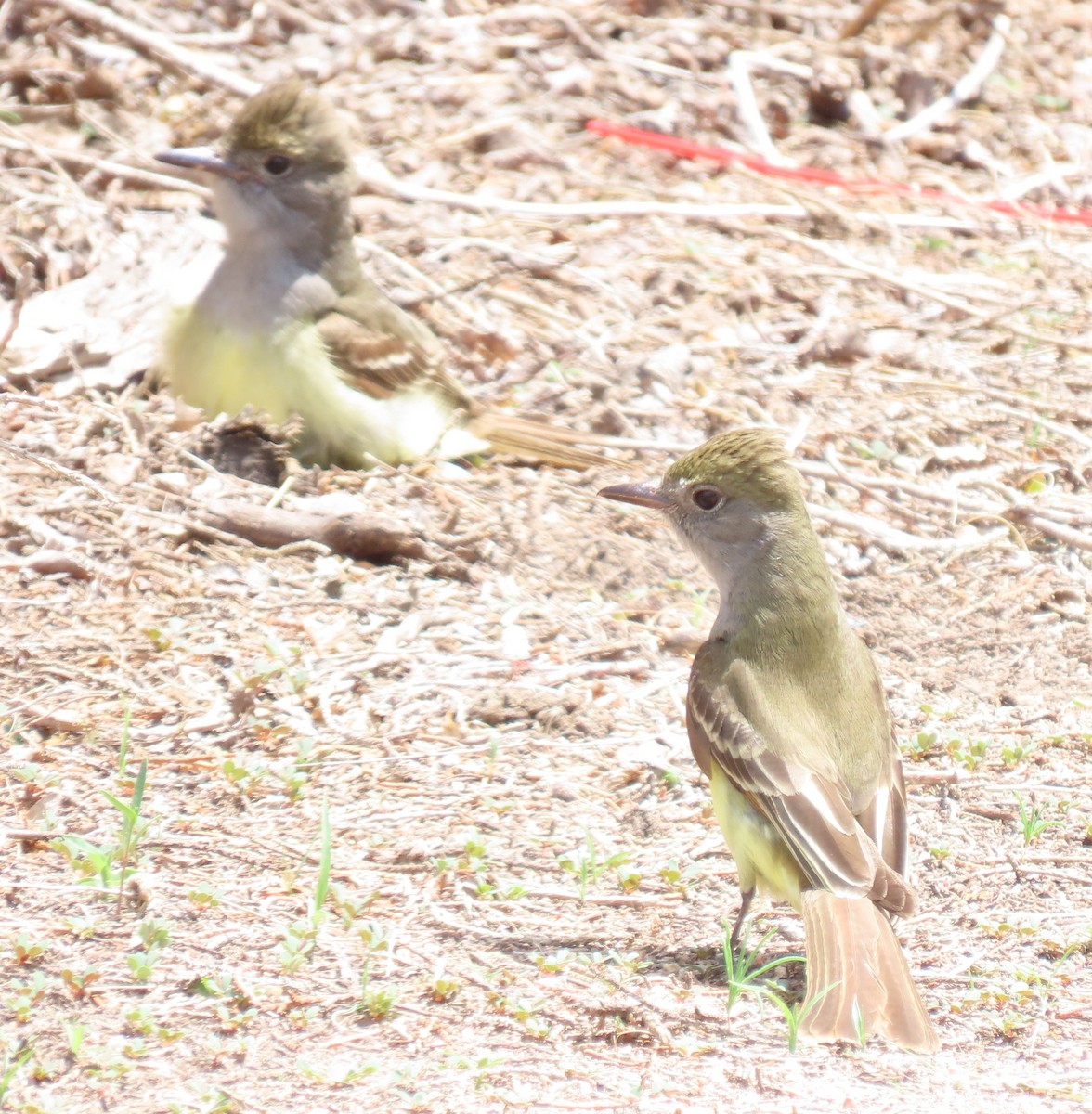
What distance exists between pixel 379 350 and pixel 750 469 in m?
2.30

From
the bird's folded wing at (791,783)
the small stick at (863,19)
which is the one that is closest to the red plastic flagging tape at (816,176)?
the small stick at (863,19)

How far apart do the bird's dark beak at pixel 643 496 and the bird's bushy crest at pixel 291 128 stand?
8.31ft

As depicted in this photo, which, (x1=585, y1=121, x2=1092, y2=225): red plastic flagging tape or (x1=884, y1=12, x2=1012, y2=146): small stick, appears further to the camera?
(x1=884, y1=12, x2=1012, y2=146): small stick

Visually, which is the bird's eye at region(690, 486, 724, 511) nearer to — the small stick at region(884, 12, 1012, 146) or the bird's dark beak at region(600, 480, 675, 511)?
the bird's dark beak at region(600, 480, 675, 511)

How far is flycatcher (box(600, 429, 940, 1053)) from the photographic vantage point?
3986 millimetres

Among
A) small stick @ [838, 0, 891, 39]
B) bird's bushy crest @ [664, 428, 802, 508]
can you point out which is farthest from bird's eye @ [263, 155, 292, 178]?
small stick @ [838, 0, 891, 39]

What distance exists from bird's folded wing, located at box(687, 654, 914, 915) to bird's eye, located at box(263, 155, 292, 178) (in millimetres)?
3294

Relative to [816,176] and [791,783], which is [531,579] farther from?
[816,176]

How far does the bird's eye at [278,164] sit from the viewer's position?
7.18 m

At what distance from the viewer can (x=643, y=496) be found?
17.8 feet

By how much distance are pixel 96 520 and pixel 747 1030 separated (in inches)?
122

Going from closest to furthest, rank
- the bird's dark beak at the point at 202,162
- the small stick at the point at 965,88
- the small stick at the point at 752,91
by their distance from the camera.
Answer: the bird's dark beak at the point at 202,162
the small stick at the point at 752,91
the small stick at the point at 965,88

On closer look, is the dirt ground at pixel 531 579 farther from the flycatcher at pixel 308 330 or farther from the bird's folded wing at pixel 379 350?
the bird's folded wing at pixel 379 350

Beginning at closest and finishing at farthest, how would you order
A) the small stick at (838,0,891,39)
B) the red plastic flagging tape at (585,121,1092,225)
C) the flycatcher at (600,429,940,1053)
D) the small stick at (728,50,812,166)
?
the flycatcher at (600,429,940,1053) < the red plastic flagging tape at (585,121,1092,225) < the small stick at (728,50,812,166) < the small stick at (838,0,891,39)
